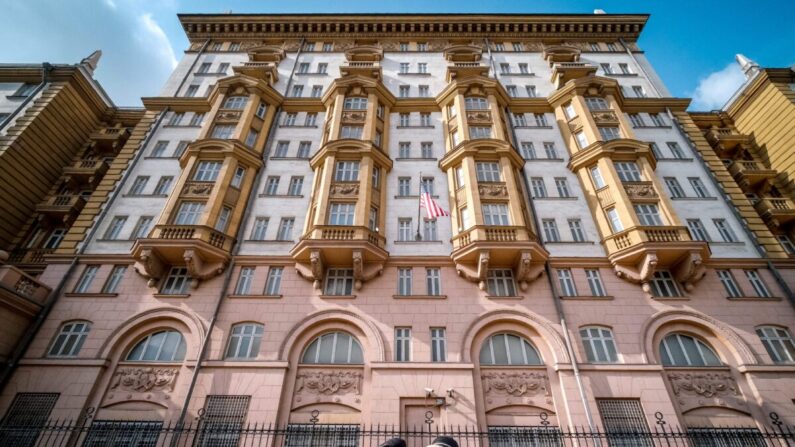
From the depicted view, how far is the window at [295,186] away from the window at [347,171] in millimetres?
2909

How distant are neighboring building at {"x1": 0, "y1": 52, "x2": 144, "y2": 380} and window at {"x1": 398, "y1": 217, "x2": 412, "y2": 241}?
19.6m

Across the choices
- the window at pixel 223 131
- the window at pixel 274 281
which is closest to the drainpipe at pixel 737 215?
the window at pixel 274 281

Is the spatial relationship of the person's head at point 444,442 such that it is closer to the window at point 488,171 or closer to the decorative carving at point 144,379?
the decorative carving at point 144,379

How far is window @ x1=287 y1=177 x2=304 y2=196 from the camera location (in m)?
25.4

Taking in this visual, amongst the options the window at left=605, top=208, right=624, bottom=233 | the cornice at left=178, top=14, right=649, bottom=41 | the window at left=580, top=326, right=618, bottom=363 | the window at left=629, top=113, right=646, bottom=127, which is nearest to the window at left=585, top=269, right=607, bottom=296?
the window at left=580, top=326, right=618, bottom=363

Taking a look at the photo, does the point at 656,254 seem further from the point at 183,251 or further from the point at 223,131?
the point at 223,131

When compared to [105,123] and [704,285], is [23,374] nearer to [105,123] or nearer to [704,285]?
[105,123]

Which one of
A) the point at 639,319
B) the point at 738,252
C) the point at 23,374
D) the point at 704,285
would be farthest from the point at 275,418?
the point at 738,252

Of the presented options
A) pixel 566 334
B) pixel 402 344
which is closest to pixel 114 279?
pixel 402 344

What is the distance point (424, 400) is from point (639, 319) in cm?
1217

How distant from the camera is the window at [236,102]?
97.0ft

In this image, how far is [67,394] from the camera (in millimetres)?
16906

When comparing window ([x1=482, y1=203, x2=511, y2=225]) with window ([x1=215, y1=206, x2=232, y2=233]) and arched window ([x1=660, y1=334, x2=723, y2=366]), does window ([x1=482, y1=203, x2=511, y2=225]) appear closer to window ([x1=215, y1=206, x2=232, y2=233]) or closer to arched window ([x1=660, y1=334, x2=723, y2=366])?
arched window ([x1=660, y1=334, x2=723, y2=366])

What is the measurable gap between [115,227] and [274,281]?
11.6 metres
